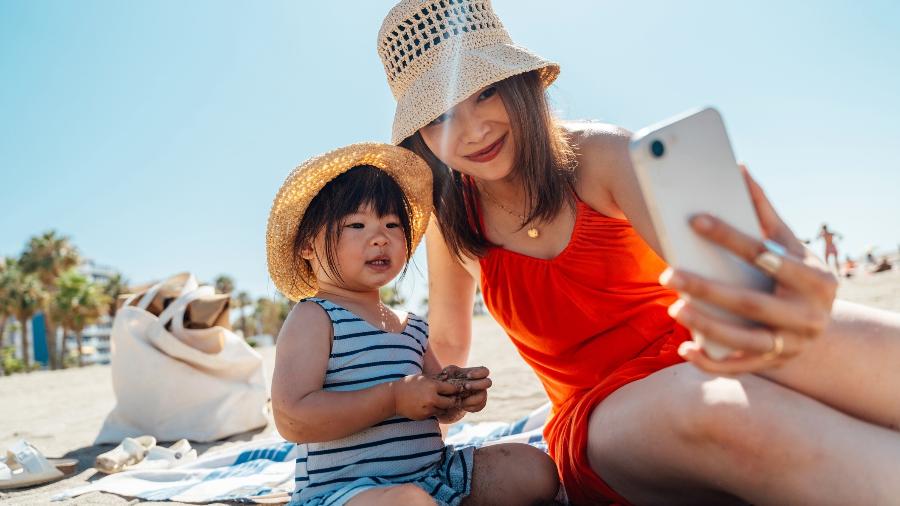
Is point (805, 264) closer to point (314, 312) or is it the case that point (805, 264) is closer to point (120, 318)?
point (314, 312)

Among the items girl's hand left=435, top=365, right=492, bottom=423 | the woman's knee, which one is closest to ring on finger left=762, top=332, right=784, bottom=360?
the woman's knee

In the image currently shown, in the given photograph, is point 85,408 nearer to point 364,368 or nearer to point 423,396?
point 364,368

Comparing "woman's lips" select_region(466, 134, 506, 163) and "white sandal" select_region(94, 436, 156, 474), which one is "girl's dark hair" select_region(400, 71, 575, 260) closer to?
"woman's lips" select_region(466, 134, 506, 163)

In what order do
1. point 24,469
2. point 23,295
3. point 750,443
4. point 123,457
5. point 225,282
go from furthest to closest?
1. point 225,282
2. point 23,295
3. point 123,457
4. point 24,469
5. point 750,443

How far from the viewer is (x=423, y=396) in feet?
5.97

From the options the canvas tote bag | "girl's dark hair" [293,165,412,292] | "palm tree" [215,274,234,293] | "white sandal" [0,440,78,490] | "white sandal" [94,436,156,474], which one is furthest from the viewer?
"palm tree" [215,274,234,293]

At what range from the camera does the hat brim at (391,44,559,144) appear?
2221 millimetres

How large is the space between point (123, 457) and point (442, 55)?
2.96 meters

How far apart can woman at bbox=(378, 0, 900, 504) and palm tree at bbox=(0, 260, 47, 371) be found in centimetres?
3558

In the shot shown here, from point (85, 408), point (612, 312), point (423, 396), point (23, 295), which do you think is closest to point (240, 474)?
point (423, 396)

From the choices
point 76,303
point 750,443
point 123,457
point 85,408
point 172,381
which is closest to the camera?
point 750,443

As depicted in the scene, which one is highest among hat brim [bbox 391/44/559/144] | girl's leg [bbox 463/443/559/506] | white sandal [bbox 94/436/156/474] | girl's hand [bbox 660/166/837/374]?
hat brim [bbox 391/44/559/144]

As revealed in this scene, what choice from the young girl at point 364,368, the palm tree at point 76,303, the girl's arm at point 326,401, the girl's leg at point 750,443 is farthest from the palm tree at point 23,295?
the girl's leg at point 750,443

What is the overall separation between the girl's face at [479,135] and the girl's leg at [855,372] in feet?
3.83
